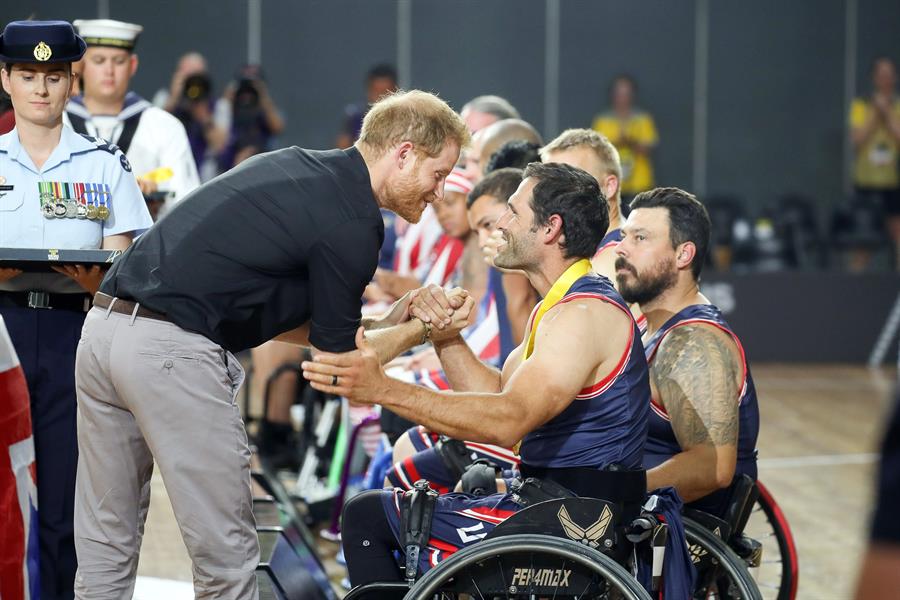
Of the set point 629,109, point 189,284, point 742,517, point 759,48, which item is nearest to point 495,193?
point 742,517

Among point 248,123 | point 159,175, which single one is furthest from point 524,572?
point 248,123

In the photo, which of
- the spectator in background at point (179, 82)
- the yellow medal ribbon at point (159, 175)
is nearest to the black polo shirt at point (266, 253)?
the yellow medal ribbon at point (159, 175)

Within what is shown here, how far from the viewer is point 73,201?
3.58 meters

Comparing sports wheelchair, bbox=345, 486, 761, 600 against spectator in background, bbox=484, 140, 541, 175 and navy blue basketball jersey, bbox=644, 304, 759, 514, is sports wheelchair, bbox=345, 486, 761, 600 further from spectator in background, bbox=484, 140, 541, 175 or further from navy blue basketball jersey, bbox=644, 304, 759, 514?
spectator in background, bbox=484, 140, 541, 175

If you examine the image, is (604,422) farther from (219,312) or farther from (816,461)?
(816,461)

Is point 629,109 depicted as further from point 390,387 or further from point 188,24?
point 390,387

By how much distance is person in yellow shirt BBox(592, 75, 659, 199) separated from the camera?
11859mm

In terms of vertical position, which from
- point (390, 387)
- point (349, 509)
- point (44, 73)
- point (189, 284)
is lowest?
point (349, 509)

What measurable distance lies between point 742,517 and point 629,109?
912cm

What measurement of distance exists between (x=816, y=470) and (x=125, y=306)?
Result: 4.91 metres

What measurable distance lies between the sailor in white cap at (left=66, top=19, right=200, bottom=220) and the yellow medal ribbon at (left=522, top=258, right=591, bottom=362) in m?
2.12

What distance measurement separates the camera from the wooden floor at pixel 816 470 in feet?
16.2

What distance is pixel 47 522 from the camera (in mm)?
3639

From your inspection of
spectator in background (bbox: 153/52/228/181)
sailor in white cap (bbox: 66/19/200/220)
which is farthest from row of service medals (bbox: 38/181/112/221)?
spectator in background (bbox: 153/52/228/181)
